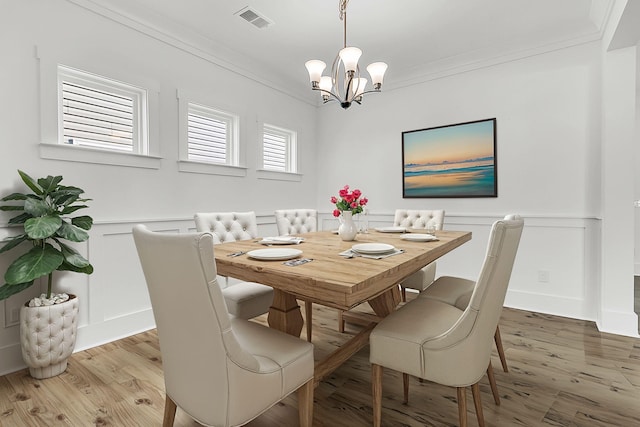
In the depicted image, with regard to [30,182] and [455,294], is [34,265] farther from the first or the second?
[455,294]

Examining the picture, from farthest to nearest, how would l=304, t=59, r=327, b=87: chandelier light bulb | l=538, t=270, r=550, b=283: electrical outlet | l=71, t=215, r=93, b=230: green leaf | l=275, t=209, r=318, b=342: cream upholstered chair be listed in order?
l=538, t=270, r=550, b=283: electrical outlet → l=275, t=209, r=318, b=342: cream upholstered chair → l=304, t=59, r=327, b=87: chandelier light bulb → l=71, t=215, r=93, b=230: green leaf

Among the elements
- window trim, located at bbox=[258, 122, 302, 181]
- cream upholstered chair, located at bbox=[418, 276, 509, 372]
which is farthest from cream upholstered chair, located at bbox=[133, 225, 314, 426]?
window trim, located at bbox=[258, 122, 302, 181]

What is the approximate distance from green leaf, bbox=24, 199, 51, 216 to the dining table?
1152 mm

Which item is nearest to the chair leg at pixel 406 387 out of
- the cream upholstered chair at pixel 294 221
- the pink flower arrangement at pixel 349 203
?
the pink flower arrangement at pixel 349 203

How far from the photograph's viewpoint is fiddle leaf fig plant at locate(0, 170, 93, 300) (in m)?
1.85

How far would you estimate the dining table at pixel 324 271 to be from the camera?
114 cm

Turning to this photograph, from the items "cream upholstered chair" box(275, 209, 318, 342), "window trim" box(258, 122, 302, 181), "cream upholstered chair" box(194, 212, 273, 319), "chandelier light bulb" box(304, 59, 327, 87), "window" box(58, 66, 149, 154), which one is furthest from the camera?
"window trim" box(258, 122, 302, 181)

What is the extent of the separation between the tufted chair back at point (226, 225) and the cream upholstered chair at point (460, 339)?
146cm

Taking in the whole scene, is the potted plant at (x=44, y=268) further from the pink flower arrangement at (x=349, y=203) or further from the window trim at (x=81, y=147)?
the pink flower arrangement at (x=349, y=203)

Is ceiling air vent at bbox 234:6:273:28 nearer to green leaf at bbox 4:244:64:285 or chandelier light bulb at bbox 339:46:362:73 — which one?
chandelier light bulb at bbox 339:46:362:73

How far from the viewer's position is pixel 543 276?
127 inches

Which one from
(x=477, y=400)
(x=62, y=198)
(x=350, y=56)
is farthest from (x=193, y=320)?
(x=350, y=56)

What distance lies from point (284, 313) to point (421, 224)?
1902mm

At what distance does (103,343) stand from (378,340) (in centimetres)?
227
